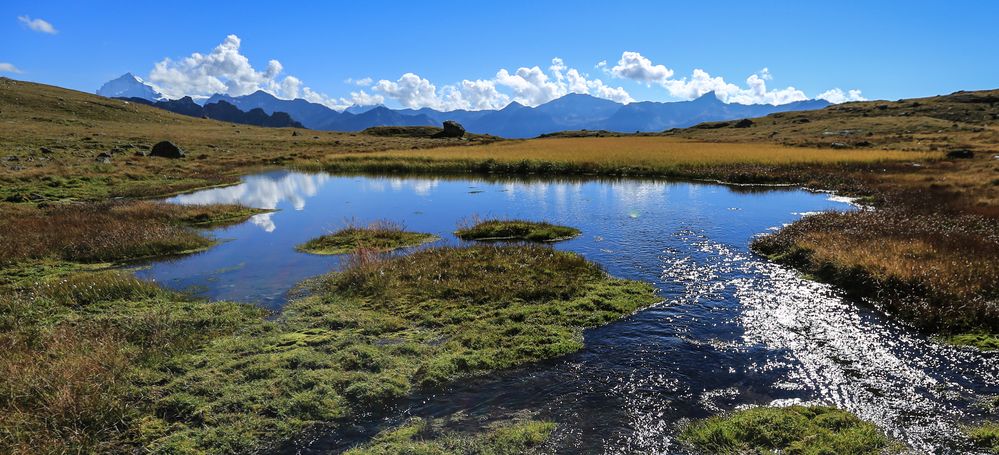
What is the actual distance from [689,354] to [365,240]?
713 inches

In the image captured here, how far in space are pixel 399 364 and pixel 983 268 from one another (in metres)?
19.3

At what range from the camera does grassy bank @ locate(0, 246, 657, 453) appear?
31.3 feet

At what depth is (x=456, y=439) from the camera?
9.48 metres

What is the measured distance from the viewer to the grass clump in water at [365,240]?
25156 millimetres

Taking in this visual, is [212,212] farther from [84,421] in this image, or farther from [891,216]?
[891,216]

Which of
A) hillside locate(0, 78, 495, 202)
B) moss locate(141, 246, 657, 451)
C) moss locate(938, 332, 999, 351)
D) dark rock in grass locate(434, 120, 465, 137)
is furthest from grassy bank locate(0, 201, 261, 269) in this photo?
dark rock in grass locate(434, 120, 465, 137)

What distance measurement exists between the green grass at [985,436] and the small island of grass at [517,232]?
1888cm

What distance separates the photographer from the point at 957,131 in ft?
330

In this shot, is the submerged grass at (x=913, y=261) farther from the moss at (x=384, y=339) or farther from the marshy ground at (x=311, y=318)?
the moss at (x=384, y=339)

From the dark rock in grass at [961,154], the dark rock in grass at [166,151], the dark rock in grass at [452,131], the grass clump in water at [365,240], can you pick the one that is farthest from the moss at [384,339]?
the dark rock in grass at [452,131]

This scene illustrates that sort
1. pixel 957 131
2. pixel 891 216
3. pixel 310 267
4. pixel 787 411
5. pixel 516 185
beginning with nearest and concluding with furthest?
1. pixel 787 411
2. pixel 310 267
3. pixel 891 216
4. pixel 516 185
5. pixel 957 131

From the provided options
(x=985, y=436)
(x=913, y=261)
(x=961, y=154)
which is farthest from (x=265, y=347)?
(x=961, y=154)

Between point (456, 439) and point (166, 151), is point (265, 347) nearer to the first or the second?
point (456, 439)

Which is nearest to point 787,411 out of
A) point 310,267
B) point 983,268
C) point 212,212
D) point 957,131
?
point 983,268
